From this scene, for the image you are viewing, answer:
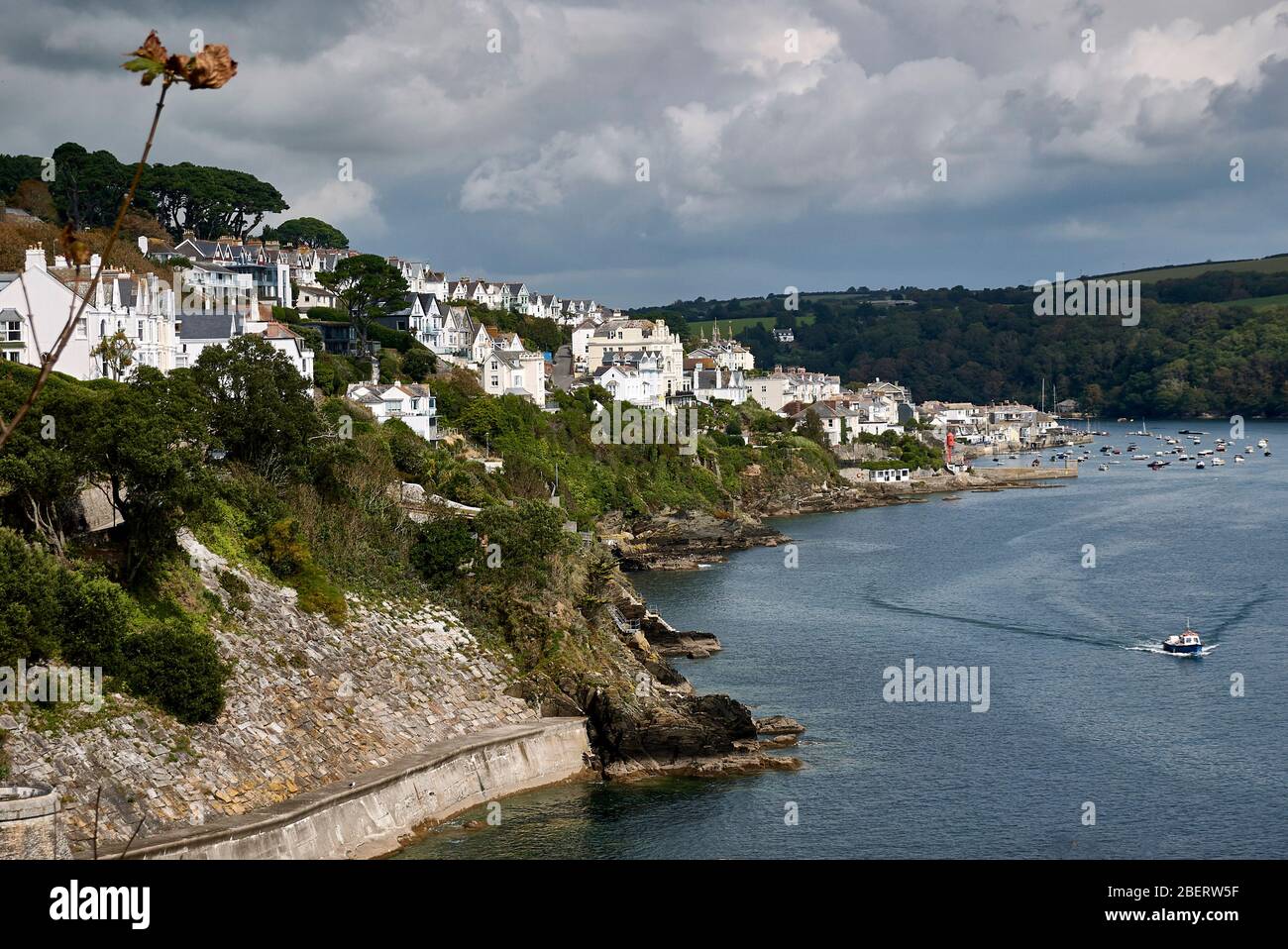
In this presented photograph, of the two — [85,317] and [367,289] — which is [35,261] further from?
[367,289]

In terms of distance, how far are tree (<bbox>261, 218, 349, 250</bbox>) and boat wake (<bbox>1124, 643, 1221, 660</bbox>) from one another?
2460 inches

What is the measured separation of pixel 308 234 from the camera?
305ft

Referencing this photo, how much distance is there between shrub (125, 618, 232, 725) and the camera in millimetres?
23828

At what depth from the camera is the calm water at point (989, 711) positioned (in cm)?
2500

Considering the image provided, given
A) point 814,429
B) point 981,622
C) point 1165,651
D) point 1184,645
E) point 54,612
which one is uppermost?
point 814,429

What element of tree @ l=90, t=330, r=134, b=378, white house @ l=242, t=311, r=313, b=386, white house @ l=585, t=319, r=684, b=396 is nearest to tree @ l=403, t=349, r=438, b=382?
white house @ l=242, t=311, r=313, b=386

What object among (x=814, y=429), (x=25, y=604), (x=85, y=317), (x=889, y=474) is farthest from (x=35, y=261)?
(x=889, y=474)

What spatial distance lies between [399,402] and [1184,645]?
29.2m

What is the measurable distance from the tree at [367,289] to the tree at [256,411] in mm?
27943

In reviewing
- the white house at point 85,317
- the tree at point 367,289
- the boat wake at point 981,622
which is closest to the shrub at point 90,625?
the white house at point 85,317

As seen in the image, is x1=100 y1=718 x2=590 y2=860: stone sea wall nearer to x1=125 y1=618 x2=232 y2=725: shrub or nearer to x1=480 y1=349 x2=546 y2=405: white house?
x1=125 y1=618 x2=232 y2=725: shrub

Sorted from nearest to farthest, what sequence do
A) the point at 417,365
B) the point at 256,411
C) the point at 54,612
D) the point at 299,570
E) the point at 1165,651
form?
the point at 54,612
the point at 299,570
the point at 256,411
the point at 1165,651
the point at 417,365
